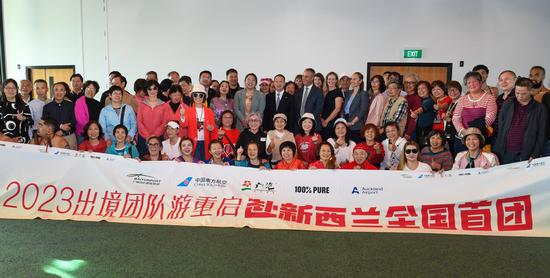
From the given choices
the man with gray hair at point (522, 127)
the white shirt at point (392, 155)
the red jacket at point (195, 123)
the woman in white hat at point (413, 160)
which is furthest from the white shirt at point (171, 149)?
the man with gray hair at point (522, 127)

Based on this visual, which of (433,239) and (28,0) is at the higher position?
(28,0)

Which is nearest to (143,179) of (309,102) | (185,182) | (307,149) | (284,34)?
(185,182)

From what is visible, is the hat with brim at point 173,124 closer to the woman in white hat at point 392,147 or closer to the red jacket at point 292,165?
the red jacket at point 292,165

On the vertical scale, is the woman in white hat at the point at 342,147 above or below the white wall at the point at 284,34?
below

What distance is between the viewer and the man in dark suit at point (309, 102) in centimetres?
566

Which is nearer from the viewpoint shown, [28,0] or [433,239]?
[433,239]

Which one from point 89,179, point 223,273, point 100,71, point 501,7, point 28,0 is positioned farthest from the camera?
point 28,0

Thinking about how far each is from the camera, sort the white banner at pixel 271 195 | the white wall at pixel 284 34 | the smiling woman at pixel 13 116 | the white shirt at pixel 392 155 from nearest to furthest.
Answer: the white banner at pixel 271 195 → the white shirt at pixel 392 155 → the smiling woman at pixel 13 116 → the white wall at pixel 284 34

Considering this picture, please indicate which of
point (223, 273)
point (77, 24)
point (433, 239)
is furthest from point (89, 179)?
point (77, 24)

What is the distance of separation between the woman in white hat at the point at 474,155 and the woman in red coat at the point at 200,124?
2.82 metres

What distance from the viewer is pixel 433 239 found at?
3510mm

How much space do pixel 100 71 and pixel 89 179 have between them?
637 centimetres

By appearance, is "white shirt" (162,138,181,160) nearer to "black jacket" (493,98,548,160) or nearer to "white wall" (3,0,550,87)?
"black jacket" (493,98,548,160)

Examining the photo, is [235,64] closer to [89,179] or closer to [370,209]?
[89,179]
